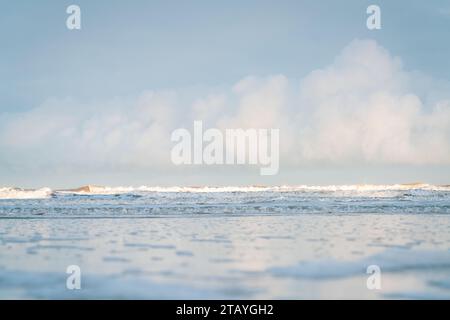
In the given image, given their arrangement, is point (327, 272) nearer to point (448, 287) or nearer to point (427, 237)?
point (448, 287)

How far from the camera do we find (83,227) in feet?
45.0

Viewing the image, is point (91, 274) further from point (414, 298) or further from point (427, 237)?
point (427, 237)

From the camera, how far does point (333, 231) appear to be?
1198cm

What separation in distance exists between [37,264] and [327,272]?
16.0 feet

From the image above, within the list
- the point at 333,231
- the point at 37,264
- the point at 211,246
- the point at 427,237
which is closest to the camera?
the point at 37,264

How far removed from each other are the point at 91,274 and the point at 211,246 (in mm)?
3151

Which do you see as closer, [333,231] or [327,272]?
[327,272]
